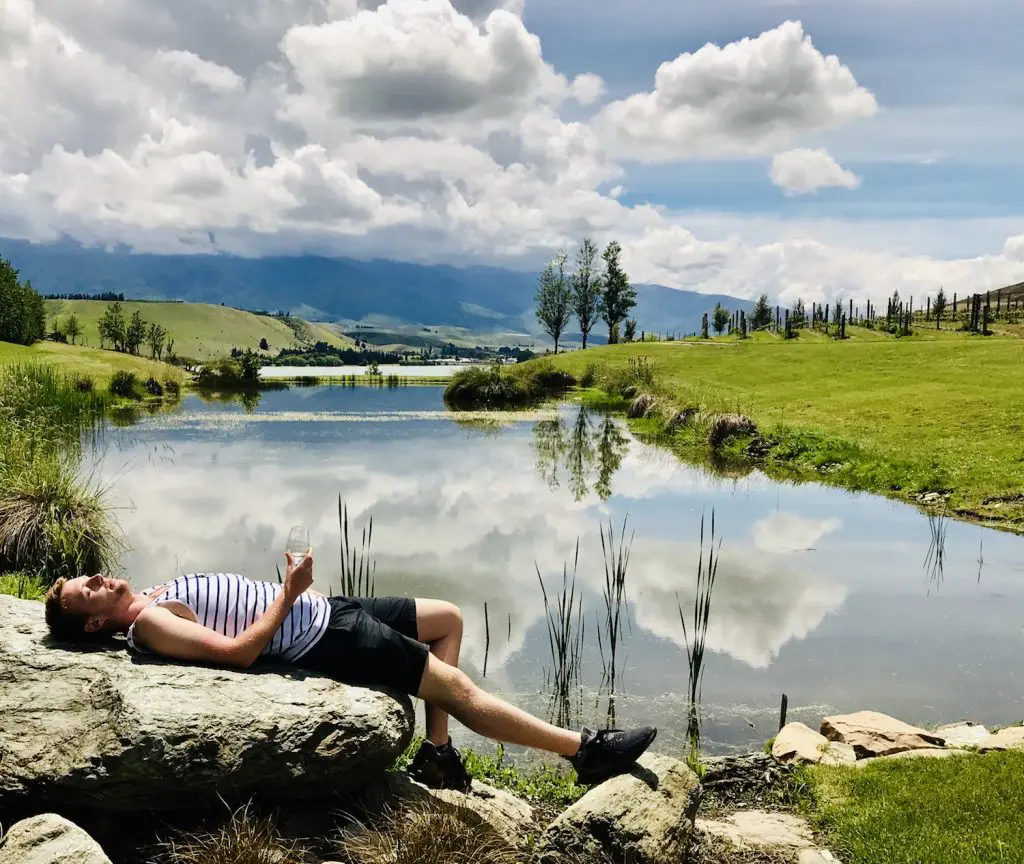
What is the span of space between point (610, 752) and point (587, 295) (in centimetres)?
11300

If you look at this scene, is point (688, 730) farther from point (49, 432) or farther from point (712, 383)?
point (712, 383)

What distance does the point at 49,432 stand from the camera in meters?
17.2

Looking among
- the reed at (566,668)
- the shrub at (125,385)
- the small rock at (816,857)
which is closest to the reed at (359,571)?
the reed at (566,668)

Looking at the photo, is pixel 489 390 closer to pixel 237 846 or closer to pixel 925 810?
pixel 925 810

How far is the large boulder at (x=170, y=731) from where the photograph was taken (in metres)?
4.85

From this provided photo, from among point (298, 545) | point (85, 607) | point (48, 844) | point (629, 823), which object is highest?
point (298, 545)

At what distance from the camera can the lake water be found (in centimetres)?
974

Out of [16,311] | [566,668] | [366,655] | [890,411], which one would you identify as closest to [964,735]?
[566,668]

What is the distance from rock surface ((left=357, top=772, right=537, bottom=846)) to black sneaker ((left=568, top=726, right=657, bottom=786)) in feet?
2.04

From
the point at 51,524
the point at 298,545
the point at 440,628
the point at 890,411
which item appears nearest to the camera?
the point at 298,545

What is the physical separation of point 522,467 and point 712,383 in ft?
95.2

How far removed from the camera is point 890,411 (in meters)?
33.7

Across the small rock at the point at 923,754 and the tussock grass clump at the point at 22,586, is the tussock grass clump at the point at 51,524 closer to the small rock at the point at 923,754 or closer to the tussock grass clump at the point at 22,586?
the tussock grass clump at the point at 22,586

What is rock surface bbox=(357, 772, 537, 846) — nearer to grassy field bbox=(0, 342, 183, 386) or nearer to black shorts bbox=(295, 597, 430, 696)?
black shorts bbox=(295, 597, 430, 696)
